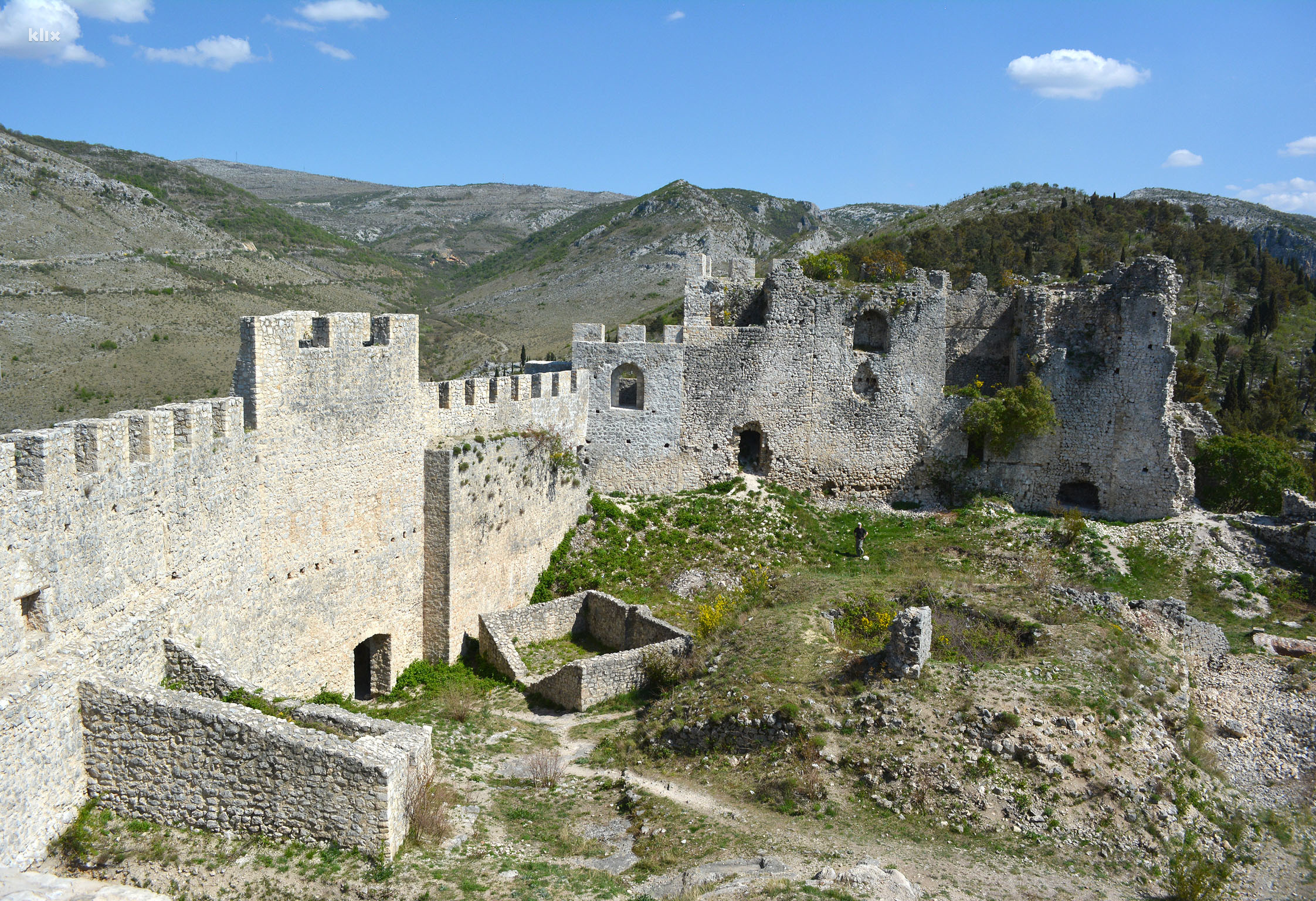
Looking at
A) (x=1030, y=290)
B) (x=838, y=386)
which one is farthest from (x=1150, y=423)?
(x=838, y=386)

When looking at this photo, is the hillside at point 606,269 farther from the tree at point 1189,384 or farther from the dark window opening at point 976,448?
the dark window opening at point 976,448

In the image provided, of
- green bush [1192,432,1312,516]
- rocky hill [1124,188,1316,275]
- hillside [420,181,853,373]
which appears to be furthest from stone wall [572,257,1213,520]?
rocky hill [1124,188,1316,275]

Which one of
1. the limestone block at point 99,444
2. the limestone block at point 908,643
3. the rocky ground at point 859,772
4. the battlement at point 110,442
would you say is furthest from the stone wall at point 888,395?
the limestone block at point 99,444

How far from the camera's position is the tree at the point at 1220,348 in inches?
1614

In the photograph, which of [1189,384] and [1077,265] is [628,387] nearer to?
[1077,265]

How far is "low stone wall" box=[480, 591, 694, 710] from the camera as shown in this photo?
15172 mm

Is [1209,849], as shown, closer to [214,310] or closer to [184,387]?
[184,387]

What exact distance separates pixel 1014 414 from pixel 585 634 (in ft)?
39.6

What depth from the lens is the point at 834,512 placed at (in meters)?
22.4

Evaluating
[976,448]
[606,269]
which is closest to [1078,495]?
[976,448]

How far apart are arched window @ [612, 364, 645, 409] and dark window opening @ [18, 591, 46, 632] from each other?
1351 cm

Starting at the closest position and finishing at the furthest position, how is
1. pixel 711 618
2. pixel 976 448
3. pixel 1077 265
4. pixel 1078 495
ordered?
1. pixel 711 618
2. pixel 976 448
3. pixel 1078 495
4. pixel 1077 265

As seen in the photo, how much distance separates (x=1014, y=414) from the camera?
887 inches

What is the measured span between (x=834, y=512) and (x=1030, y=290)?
772 cm
